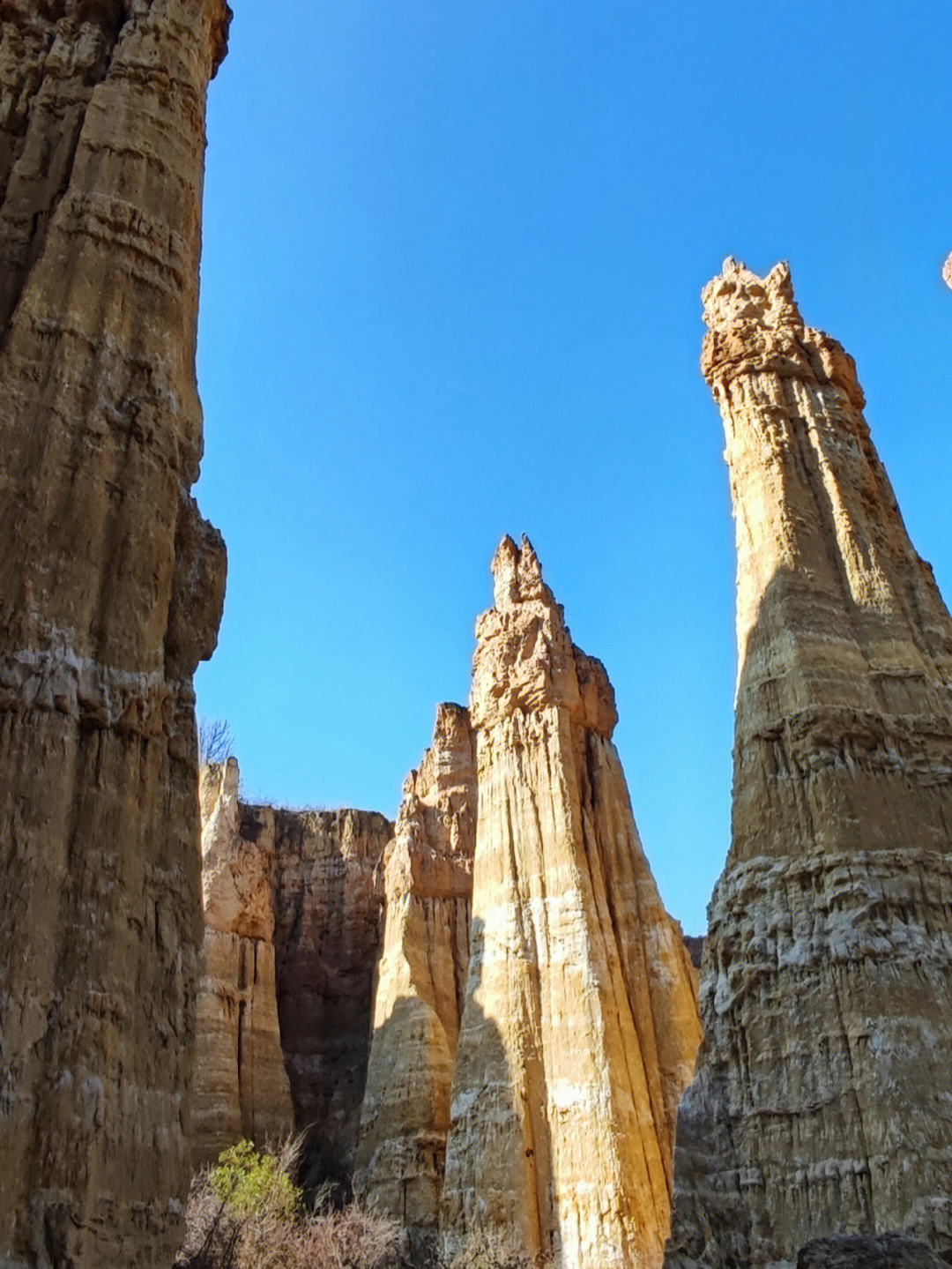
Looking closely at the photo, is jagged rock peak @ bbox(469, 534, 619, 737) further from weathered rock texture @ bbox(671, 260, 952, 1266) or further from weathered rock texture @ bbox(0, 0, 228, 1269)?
weathered rock texture @ bbox(0, 0, 228, 1269)

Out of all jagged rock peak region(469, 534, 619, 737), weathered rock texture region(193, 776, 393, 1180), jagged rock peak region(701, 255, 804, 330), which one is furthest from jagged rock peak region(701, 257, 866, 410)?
weathered rock texture region(193, 776, 393, 1180)

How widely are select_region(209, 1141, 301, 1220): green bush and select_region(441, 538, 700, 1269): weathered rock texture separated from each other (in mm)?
3476

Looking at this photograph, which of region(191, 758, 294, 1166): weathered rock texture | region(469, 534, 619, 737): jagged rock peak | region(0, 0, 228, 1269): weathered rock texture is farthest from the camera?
region(469, 534, 619, 737): jagged rock peak

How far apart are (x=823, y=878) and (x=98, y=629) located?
10.1 meters

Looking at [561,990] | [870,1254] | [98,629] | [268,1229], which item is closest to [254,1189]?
[268,1229]

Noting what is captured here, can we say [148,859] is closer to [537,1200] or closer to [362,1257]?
[362,1257]

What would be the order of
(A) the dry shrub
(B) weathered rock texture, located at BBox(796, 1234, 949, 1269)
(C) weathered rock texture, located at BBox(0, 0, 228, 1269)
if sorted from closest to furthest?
(B) weathered rock texture, located at BBox(796, 1234, 949, 1269) < (C) weathered rock texture, located at BBox(0, 0, 228, 1269) < (A) the dry shrub

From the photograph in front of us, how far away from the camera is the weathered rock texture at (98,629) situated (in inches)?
238

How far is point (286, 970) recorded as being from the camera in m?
36.2

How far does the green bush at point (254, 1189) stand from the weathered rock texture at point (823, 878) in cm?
1112

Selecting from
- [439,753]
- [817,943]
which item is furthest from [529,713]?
[817,943]

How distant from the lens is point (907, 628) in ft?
54.6

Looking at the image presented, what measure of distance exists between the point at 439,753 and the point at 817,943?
22137mm

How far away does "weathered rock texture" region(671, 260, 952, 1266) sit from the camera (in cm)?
1211
